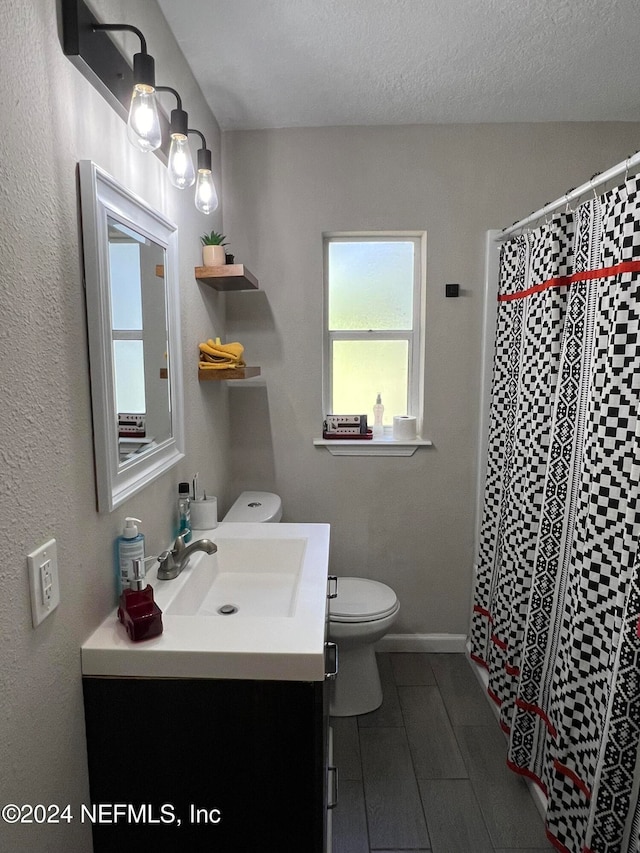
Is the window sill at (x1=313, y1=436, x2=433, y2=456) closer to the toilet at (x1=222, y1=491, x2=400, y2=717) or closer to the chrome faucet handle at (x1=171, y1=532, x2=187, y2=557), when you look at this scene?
the toilet at (x1=222, y1=491, x2=400, y2=717)

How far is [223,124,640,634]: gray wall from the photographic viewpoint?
8.09ft

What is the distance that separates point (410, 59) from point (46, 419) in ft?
5.87

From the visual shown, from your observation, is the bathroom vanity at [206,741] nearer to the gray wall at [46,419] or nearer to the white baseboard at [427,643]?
the gray wall at [46,419]

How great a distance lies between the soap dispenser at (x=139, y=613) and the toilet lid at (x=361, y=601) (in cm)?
109

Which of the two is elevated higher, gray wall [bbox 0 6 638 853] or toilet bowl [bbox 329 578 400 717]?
gray wall [bbox 0 6 638 853]

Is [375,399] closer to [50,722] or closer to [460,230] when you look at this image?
[460,230]

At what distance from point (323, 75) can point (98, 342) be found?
151 cm

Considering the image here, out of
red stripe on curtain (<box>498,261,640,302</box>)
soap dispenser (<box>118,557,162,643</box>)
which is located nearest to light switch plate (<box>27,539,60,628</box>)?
soap dispenser (<box>118,557,162,643</box>)

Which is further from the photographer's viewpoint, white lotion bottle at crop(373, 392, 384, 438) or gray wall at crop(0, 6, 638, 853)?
white lotion bottle at crop(373, 392, 384, 438)

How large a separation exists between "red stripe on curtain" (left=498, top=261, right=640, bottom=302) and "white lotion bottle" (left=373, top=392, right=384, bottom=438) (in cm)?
80

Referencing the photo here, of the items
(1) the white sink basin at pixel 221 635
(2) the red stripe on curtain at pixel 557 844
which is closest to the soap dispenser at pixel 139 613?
(1) the white sink basin at pixel 221 635

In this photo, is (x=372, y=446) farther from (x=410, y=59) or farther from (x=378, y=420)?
(x=410, y=59)

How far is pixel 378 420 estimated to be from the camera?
2.71 metres

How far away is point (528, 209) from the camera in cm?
248
